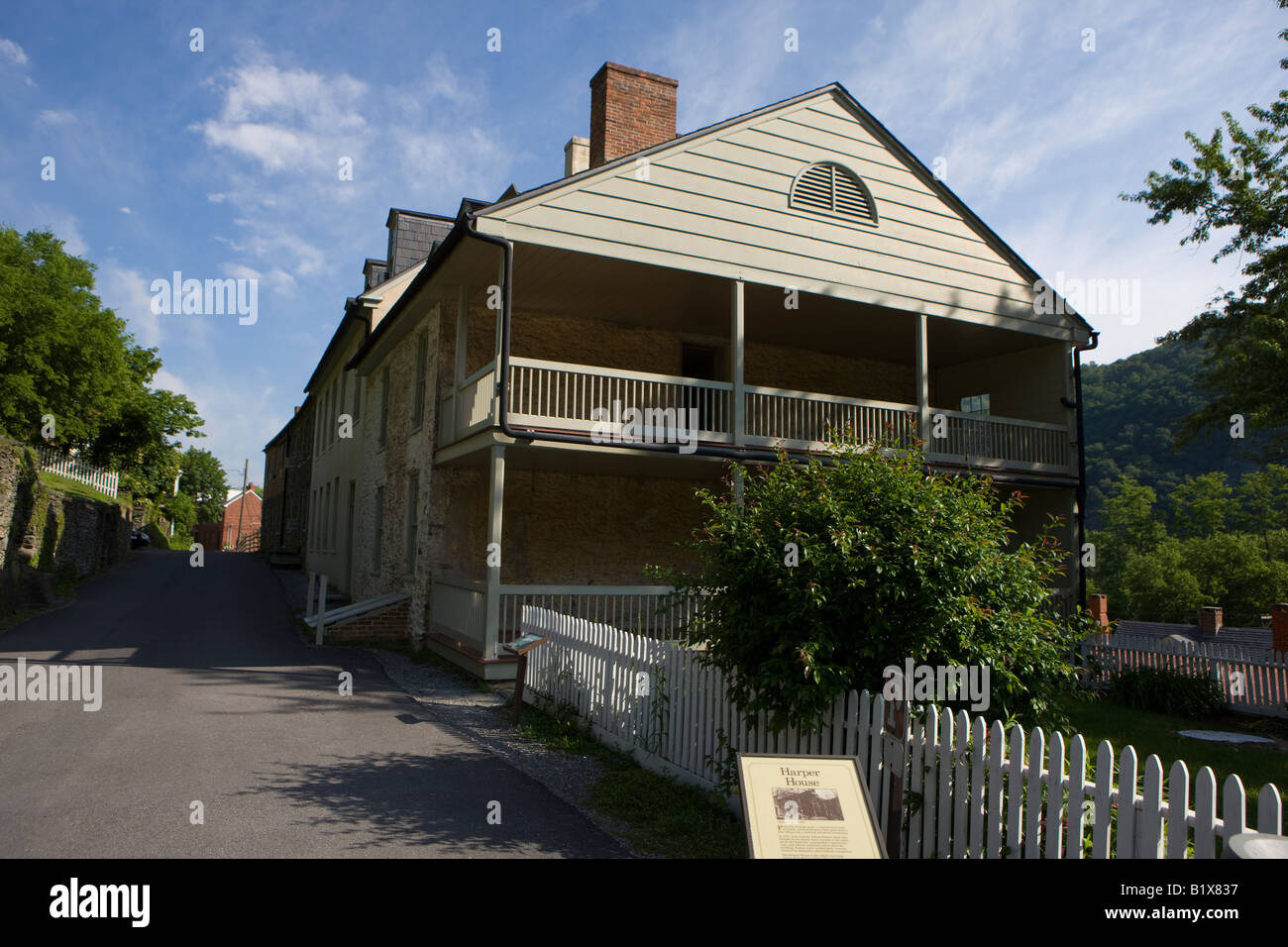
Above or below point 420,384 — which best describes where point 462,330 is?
above

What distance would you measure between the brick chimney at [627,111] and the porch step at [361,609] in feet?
26.8

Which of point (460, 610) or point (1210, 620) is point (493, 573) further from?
point (1210, 620)

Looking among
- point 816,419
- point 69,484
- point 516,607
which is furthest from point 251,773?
point 69,484

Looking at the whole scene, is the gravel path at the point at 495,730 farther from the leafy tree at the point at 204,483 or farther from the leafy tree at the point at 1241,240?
the leafy tree at the point at 204,483

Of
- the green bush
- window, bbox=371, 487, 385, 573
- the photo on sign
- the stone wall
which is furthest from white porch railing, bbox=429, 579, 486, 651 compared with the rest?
the green bush

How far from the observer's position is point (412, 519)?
575 inches

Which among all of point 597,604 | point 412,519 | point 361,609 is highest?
point 412,519

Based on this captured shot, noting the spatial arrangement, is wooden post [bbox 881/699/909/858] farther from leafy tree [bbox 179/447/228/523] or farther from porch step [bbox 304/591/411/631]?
leafy tree [bbox 179/447/228/523]

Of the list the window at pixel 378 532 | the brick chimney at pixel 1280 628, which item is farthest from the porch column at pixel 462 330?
the brick chimney at pixel 1280 628

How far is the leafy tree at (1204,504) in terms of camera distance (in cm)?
5503

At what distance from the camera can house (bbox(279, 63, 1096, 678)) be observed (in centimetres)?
1145

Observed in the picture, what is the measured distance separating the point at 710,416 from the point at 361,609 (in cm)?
686

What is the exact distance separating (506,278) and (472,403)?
206 cm
